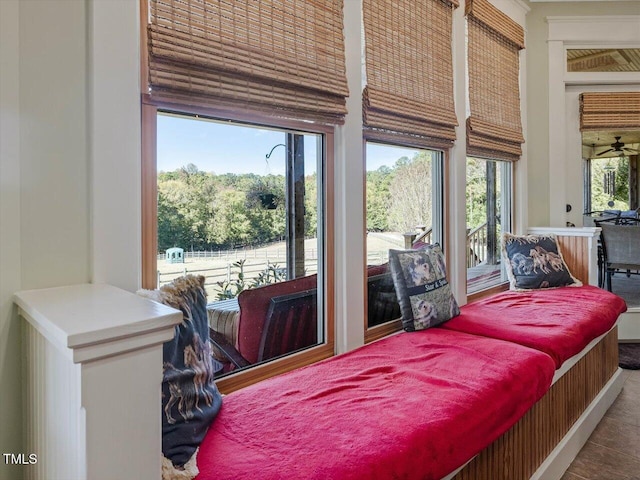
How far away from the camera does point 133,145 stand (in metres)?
1.28

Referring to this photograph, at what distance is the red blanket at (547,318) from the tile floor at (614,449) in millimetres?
512

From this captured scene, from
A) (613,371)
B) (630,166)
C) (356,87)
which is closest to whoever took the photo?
(356,87)

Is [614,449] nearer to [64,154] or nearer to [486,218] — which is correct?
[486,218]

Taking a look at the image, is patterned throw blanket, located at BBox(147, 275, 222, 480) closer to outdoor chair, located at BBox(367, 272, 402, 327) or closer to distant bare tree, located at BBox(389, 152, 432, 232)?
outdoor chair, located at BBox(367, 272, 402, 327)

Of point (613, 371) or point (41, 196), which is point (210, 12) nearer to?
point (41, 196)

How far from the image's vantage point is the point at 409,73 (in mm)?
2320

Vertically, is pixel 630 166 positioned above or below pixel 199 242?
above

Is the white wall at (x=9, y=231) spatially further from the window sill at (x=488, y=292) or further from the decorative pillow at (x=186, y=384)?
the window sill at (x=488, y=292)

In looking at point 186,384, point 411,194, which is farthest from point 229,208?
point 411,194

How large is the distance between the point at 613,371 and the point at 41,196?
3.21 metres

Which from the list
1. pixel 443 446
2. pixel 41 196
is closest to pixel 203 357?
pixel 41 196

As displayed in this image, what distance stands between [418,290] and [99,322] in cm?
171

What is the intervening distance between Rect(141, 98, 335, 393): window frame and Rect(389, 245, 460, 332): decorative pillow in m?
0.41

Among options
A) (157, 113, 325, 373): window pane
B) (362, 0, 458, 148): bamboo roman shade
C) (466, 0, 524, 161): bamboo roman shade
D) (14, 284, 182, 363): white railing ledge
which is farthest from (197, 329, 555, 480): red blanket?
(466, 0, 524, 161): bamboo roman shade
